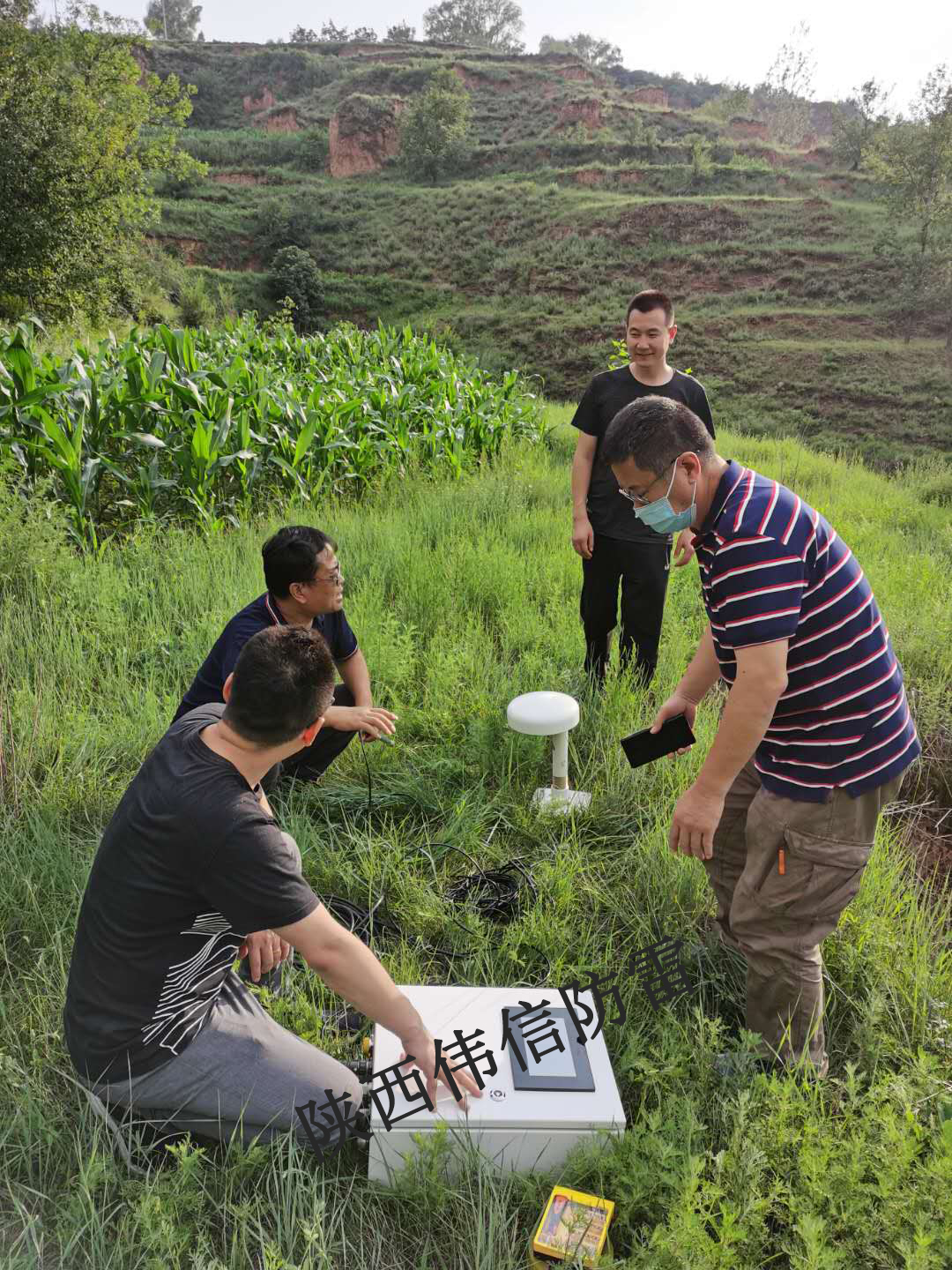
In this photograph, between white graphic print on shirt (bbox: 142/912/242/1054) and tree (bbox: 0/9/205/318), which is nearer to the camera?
white graphic print on shirt (bbox: 142/912/242/1054)

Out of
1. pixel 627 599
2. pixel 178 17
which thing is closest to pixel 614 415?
pixel 627 599

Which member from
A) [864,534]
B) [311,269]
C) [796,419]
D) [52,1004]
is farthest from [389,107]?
[52,1004]

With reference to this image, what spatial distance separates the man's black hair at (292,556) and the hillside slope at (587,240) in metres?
16.0

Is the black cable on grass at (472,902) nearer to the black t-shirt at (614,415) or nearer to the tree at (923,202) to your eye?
the black t-shirt at (614,415)

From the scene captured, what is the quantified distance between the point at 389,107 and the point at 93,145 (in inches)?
1516

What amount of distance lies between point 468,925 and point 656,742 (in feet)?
2.84

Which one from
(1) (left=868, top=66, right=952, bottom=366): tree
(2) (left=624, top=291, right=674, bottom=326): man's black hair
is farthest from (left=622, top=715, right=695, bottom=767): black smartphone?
(1) (left=868, top=66, right=952, bottom=366): tree

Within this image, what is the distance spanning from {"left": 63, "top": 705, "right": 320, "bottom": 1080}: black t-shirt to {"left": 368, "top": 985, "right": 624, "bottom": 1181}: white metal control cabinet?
1.78 ft

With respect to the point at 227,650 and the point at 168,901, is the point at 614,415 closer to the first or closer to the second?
the point at 227,650

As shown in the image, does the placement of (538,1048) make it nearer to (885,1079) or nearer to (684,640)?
(885,1079)

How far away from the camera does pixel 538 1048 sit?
202 cm

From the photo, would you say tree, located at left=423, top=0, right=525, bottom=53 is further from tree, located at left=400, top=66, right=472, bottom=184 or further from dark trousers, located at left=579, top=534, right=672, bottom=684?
dark trousers, located at left=579, top=534, right=672, bottom=684

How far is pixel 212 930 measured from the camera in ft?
6.10

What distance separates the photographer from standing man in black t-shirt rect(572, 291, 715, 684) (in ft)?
12.0
